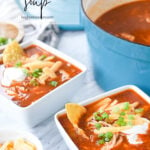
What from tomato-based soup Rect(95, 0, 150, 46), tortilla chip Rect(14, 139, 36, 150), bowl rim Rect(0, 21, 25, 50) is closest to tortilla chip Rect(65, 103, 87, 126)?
tortilla chip Rect(14, 139, 36, 150)

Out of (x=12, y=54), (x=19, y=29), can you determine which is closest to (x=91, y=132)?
(x=12, y=54)

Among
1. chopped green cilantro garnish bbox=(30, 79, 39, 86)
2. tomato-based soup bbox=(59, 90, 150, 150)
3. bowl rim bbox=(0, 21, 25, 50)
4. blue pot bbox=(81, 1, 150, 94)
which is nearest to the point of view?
tomato-based soup bbox=(59, 90, 150, 150)

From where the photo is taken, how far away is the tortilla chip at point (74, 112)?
1090 millimetres

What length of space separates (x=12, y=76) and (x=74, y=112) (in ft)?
0.87

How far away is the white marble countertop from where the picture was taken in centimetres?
121

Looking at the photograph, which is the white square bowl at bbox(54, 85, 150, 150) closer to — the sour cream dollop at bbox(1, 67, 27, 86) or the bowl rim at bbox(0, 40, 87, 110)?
the bowl rim at bbox(0, 40, 87, 110)

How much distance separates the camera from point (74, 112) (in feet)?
3.60

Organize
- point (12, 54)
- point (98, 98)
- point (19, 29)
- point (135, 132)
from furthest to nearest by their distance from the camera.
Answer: point (19, 29), point (12, 54), point (98, 98), point (135, 132)

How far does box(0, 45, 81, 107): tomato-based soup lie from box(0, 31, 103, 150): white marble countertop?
10cm

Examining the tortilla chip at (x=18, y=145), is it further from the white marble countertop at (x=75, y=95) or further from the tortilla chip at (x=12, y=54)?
the tortilla chip at (x=12, y=54)

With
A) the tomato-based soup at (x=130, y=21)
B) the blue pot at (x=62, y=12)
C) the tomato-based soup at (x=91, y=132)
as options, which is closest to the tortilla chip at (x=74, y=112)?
the tomato-based soup at (x=91, y=132)

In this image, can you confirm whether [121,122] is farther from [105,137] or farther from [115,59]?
[115,59]

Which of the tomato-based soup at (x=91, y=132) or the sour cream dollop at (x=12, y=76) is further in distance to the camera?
the sour cream dollop at (x=12, y=76)

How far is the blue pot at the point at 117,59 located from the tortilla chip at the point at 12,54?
0.79 feet
